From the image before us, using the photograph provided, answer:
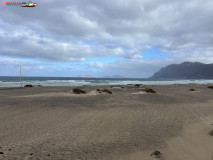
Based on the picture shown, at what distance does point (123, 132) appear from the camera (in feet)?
18.8

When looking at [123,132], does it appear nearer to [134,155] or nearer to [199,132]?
[134,155]

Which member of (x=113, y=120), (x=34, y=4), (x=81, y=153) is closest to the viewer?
(x=81, y=153)

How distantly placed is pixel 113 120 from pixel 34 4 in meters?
21.4

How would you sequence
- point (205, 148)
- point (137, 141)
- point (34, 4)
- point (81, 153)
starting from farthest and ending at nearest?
point (34, 4), point (137, 141), point (205, 148), point (81, 153)

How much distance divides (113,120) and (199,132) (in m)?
3.82

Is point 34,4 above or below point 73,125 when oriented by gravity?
above

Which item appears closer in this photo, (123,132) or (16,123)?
(123,132)

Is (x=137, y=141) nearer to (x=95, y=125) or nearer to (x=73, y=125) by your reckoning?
(x=95, y=125)

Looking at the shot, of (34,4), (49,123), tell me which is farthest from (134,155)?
(34,4)

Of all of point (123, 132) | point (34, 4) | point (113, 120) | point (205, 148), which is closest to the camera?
point (205, 148)

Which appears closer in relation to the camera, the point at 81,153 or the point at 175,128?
the point at 81,153

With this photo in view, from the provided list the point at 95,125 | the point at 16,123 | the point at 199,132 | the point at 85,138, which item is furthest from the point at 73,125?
the point at 199,132

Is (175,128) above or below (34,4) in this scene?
below

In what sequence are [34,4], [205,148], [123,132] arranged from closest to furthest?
[205,148] < [123,132] < [34,4]
